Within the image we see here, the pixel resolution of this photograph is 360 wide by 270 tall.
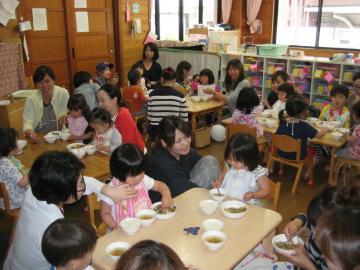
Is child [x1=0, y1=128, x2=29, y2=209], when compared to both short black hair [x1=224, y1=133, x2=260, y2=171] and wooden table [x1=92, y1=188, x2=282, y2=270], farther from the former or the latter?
short black hair [x1=224, y1=133, x2=260, y2=171]

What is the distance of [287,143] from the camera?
4.22 metres

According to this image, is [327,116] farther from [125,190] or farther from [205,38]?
[205,38]

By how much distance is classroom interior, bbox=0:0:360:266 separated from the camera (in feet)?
19.4

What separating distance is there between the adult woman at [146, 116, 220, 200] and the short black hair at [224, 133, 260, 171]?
1.25ft

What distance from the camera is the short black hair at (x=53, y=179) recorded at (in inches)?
77.2

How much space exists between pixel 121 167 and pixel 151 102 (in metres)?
2.63

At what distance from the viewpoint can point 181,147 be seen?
9.50 ft

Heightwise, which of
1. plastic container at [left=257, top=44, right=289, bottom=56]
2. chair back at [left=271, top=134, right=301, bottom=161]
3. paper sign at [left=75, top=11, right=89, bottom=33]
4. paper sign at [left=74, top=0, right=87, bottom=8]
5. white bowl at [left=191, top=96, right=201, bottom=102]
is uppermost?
paper sign at [left=74, top=0, right=87, bottom=8]

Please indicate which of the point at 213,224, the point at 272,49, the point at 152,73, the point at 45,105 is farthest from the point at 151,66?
the point at 213,224

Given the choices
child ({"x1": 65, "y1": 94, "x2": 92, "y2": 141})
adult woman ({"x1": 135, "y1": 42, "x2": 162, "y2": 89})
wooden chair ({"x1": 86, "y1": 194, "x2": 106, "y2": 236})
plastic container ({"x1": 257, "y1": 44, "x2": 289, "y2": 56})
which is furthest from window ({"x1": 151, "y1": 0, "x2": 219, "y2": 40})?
wooden chair ({"x1": 86, "y1": 194, "x2": 106, "y2": 236})

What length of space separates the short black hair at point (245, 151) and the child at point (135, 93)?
3127 millimetres

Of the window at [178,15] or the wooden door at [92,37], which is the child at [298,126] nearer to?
the wooden door at [92,37]

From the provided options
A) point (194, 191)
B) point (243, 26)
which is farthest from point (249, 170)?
point (243, 26)

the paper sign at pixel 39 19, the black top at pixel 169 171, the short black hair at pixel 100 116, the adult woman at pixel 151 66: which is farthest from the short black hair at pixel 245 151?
the paper sign at pixel 39 19
